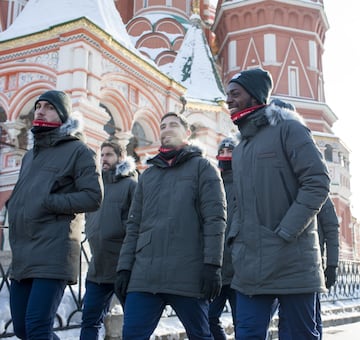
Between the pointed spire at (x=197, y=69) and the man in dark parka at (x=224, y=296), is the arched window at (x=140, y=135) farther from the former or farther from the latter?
the man in dark parka at (x=224, y=296)

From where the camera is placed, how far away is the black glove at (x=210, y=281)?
2.58 m

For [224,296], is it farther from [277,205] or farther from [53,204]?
[53,204]

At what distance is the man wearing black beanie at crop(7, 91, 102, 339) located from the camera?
96.1 inches

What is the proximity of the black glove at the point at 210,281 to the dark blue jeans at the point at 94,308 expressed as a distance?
115 centimetres

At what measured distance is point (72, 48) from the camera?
965 centimetres

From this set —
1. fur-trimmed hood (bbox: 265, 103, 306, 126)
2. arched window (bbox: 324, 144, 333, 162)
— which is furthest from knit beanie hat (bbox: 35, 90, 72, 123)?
arched window (bbox: 324, 144, 333, 162)

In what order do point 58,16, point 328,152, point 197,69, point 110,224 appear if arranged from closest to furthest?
point 110,224 → point 58,16 → point 197,69 → point 328,152

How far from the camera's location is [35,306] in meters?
2.38

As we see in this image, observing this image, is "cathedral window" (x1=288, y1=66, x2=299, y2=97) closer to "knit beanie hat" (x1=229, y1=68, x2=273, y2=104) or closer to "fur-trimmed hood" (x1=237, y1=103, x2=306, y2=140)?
"knit beanie hat" (x1=229, y1=68, x2=273, y2=104)

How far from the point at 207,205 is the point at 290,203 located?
57 cm

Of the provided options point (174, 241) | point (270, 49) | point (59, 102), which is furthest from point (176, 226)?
point (270, 49)

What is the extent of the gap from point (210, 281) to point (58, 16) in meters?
9.18

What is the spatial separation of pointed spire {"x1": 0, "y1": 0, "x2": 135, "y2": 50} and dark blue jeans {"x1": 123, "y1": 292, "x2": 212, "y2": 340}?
833 cm

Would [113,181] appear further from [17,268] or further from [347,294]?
[347,294]
